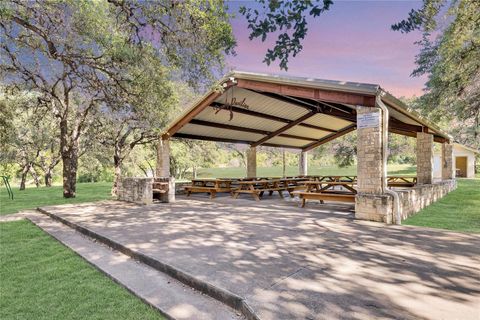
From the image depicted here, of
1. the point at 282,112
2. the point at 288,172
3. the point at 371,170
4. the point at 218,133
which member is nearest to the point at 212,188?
the point at 218,133

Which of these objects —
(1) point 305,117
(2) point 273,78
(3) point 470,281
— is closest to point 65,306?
(3) point 470,281

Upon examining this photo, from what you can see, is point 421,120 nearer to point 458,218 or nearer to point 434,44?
point 458,218

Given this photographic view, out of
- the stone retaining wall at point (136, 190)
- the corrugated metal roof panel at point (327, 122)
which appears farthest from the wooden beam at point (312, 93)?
the corrugated metal roof panel at point (327, 122)

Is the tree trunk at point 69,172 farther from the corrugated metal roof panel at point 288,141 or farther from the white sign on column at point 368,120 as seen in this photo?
the white sign on column at point 368,120

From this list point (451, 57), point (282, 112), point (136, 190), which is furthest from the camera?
point (282, 112)

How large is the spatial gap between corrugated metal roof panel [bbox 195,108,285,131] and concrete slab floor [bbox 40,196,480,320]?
6.00 meters

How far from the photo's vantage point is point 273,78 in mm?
7508

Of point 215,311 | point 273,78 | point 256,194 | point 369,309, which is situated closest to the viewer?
point 369,309

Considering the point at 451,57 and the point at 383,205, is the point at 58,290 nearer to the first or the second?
the point at 383,205

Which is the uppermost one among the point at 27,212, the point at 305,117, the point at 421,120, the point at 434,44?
the point at 434,44

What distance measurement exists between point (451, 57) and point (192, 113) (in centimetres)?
884

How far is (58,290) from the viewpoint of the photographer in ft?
9.78

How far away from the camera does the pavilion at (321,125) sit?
5.86 metres

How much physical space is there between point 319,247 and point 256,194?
5.86m
